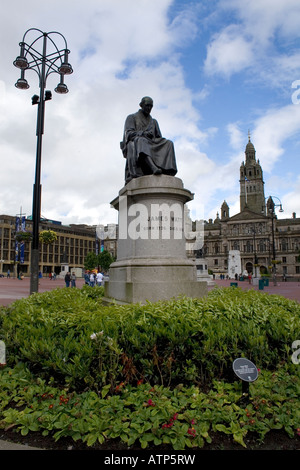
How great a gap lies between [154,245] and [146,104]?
3.50 m

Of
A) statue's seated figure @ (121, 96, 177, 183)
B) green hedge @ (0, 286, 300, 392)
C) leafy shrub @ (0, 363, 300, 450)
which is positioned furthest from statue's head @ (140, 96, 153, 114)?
leafy shrub @ (0, 363, 300, 450)

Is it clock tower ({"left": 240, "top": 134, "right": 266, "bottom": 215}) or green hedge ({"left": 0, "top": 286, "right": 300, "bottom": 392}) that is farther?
clock tower ({"left": 240, "top": 134, "right": 266, "bottom": 215})

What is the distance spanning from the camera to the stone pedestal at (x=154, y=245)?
6.61 metres

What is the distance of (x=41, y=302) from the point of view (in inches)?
243

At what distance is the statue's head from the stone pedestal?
6.67ft

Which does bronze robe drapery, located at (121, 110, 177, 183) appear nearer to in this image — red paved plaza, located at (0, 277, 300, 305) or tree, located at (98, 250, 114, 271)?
red paved plaza, located at (0, 277, 300, 305)

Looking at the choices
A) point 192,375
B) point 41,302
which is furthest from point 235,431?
point 41,302

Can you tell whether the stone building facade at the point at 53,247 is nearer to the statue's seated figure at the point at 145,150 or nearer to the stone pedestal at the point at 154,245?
the statue's seated figure at the point at 145,150

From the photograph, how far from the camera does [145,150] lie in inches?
294

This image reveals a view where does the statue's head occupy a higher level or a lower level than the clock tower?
lower

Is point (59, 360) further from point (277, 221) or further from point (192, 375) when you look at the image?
point (277, 221)

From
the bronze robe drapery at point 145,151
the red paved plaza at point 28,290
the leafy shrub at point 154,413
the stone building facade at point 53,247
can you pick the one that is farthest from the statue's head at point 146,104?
the stone building facade at point 53,247

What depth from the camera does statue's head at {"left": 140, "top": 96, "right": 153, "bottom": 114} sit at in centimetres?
812
